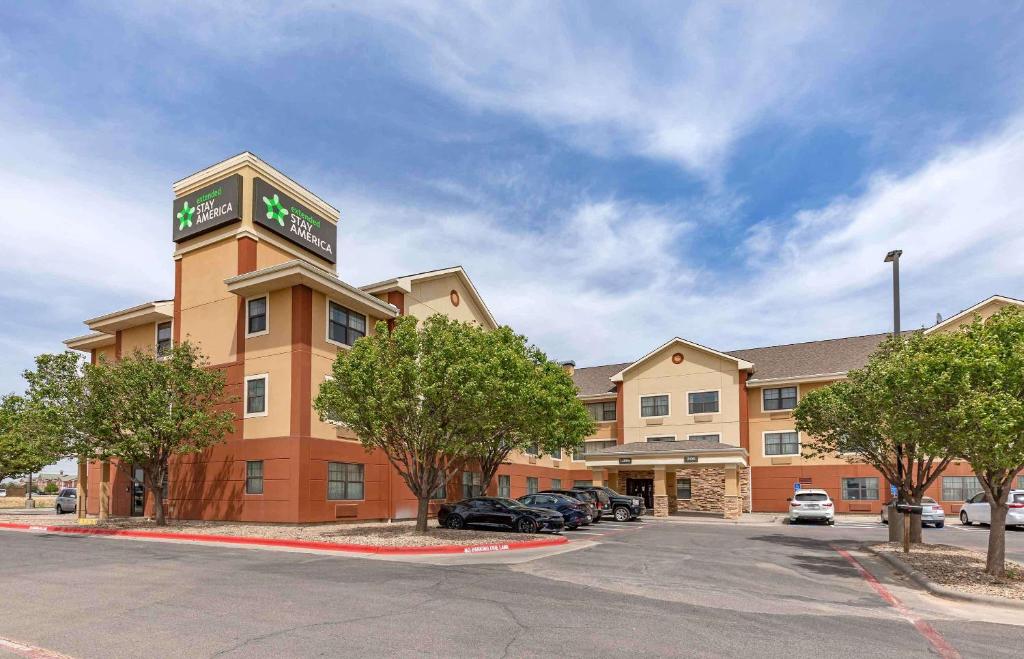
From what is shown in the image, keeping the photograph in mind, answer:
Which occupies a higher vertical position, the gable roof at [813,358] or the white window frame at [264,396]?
the gable roof at [813,358]

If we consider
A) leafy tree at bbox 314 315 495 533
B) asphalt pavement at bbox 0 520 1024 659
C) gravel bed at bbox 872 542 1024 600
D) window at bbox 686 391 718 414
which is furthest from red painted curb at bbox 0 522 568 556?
window at bbox 686 391 718 414

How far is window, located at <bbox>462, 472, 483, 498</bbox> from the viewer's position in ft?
120

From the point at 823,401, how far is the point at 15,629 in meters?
22.6

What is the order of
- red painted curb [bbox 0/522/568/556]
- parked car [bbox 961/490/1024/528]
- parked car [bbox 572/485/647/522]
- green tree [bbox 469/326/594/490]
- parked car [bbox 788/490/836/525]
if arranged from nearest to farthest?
1. red painted curb [bbox 0/522/568/556]
2. green tree [bbox 469/326/594/490]
3. parked car [bbox 961/490/1024/528]
4. parked car [bbox 788/490/836/525]
5. parked car [bbox 572/485/647/522]

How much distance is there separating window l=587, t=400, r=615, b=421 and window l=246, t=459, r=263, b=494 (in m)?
28.3

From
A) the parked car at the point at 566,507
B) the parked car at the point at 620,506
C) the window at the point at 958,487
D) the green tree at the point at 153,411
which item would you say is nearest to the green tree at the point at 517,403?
the parked car at the point at 566,507

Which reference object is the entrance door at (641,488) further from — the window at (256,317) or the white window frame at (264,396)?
the window at (256,317)

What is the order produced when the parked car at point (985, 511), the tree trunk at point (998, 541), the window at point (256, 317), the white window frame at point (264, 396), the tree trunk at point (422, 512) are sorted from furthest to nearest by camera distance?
the parked car at point (985, 511) → the window at point (256, 317) → the white window frame at point (264, 396) → the tree trunk at point (422, 512) → the tree trunk at point (998, 541)

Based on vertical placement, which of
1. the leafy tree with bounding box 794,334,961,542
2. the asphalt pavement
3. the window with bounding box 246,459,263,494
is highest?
the leafy tree with bounding box 794,334,961,542

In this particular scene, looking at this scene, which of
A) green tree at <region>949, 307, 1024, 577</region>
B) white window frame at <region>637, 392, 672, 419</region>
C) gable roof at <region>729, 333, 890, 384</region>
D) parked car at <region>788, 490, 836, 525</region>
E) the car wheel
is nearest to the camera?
green tree at <region>949, 307, 1024, 577</region>

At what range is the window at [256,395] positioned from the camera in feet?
91.4

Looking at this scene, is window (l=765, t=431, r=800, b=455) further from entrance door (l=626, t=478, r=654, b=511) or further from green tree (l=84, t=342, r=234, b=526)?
green tree (l=84, t=342, r=234, b=526)

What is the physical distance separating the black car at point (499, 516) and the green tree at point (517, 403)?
1.91 m

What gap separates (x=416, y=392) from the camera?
71.6 ft
